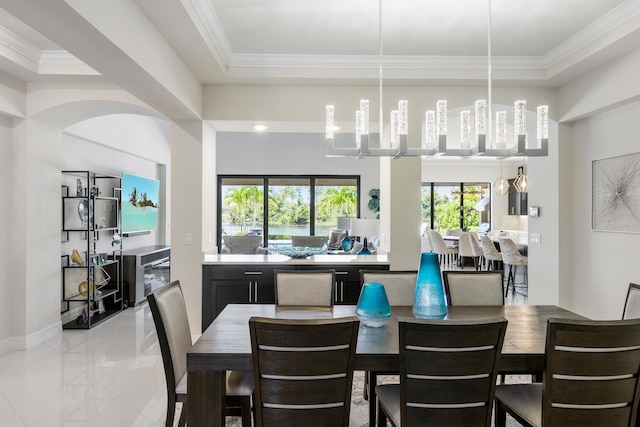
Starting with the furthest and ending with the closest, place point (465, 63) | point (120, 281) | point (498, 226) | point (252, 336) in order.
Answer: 1. point (498, 226)
2. point (120, 281)
3. point (465, 63)
4. point (252, 336)

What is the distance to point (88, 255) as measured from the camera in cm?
470

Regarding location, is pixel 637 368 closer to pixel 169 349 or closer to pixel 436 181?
pixel 169 349

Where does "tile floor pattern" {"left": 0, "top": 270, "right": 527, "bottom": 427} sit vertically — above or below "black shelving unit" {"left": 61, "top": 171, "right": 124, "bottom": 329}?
below

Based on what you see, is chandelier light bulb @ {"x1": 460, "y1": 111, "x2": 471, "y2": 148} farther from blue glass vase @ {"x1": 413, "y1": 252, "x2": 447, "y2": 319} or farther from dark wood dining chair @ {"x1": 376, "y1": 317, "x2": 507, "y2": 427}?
dark wood dining chair @ {"x1": 376, "y1": 317, "x2": 507, "y2": 427}

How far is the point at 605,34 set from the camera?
3168 millimetres

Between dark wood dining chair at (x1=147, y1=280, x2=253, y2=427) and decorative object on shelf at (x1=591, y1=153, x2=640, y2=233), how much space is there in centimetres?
344

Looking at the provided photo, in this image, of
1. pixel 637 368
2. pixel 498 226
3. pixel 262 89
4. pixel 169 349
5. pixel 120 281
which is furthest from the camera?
pixel 498 226

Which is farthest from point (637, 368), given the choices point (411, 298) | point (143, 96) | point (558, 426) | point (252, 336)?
point (143, 96)

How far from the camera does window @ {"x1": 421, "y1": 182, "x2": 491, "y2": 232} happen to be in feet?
35.5

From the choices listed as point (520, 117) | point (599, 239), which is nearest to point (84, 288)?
point (520, 117)

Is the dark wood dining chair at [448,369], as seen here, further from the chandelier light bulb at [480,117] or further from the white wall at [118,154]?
the white wall at [118,154]

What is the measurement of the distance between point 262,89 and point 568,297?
150 inches

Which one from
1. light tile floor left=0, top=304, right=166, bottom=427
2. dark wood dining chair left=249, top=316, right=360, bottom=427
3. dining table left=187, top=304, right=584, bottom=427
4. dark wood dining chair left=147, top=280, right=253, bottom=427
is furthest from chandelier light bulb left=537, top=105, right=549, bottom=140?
light tile floor left=0, top=304, right=166, bottom=427

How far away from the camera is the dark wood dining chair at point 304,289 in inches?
111
